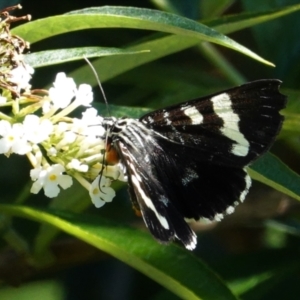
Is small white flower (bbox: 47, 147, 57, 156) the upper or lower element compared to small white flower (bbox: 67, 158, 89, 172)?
upper

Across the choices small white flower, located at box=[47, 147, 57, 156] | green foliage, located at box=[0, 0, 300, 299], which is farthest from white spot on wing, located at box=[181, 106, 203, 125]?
small white flower, located at box=[47, 147, 57, 156]

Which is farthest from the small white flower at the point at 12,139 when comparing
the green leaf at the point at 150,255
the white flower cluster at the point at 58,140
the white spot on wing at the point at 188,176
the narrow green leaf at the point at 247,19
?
the narrow green leaf at the point at 247,19

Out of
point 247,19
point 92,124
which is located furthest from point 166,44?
point 92,124

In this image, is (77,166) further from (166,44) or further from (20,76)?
(166,44)

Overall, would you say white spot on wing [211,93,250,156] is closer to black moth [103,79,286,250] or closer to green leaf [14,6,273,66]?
black moth [103,79,286,250]

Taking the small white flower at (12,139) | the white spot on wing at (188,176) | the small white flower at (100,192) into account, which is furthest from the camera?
the white spot on wing at (188,176)

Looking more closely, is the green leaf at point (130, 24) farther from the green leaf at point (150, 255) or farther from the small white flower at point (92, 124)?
the green leaf at point (150, 255)

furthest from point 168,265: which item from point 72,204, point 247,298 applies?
point 247,298
